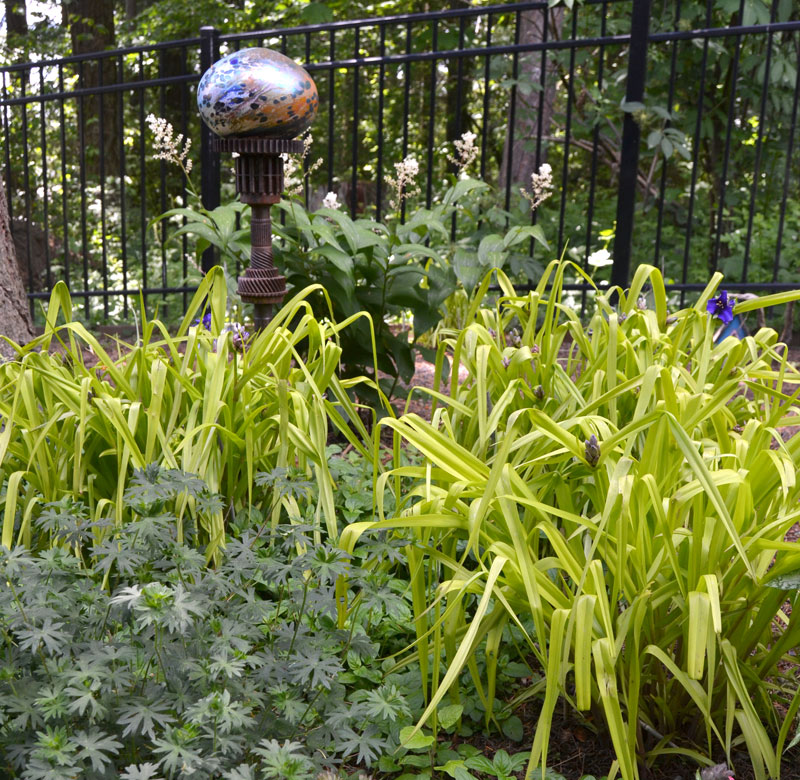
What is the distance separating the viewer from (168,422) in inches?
84.4

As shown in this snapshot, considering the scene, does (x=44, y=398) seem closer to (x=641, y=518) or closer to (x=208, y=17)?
(x=641, y=518)

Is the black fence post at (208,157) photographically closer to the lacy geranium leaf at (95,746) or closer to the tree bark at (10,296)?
the tree bark at (10,296)

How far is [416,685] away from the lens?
1.69 metres

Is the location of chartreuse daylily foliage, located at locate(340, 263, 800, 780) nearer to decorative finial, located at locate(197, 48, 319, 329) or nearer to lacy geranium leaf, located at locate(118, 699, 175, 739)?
lacy geranium leaf, located at locate(118, 699, 175, 739)

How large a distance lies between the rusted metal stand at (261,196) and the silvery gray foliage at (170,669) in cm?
102

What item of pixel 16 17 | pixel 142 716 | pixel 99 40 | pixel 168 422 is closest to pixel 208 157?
pixel 168 422

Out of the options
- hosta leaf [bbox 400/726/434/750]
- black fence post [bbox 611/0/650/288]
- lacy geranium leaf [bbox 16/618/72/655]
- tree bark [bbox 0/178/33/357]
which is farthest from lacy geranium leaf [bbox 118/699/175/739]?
black fence post [bbox 611/0/650/288]

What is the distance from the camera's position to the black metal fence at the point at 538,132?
4215 mm

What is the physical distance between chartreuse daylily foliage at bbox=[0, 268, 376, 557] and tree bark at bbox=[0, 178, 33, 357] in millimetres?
970

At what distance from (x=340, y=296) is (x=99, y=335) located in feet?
10.1

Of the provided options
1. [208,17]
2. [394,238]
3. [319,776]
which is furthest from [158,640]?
[208,17]

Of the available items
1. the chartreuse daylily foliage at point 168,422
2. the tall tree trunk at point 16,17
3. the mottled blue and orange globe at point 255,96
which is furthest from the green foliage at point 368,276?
the tall tree trunk at point 16,17

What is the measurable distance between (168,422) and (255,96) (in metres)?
0.98

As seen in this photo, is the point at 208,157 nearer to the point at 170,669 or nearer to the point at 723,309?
the point at 723,309
